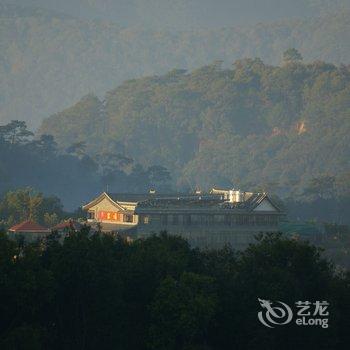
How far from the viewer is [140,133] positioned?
580 ft

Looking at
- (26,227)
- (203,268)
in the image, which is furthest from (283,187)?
(203,268)

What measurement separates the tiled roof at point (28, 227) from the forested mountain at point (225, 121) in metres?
89.0

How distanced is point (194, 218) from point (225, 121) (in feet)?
355

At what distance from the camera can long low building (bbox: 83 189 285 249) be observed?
2724 inches

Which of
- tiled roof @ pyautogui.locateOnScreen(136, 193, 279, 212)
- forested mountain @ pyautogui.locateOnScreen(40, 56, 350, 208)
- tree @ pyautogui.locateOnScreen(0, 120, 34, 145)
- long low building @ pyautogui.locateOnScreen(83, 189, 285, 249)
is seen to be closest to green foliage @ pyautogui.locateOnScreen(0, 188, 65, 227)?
long low building @ pyautogui.locateOnScreen(83, 189, 285, 249)

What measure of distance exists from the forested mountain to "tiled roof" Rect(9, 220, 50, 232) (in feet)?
292

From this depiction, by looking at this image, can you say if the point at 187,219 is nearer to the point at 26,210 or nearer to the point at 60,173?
the point at 26,210

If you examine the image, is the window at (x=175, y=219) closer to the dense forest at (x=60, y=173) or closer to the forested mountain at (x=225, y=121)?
the dense forest at (x=60, y=173)

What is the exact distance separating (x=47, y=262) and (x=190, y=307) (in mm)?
3728

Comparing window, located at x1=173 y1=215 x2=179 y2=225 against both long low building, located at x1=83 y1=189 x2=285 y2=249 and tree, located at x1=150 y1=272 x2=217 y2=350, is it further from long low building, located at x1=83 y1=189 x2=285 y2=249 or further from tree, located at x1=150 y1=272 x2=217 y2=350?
tree, located at x1=150 y1=272 x2=217 y2=350

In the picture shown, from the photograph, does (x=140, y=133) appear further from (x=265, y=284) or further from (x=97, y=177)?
(x=265, y=284)

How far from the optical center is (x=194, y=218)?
70.4m

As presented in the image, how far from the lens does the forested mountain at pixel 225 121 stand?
543 feet

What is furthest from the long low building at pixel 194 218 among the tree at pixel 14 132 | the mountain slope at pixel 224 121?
the mountain slope at pixel 224 121
